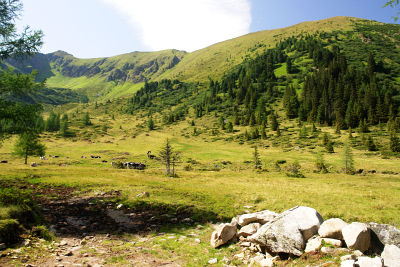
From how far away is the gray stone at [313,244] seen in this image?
7.10 meters

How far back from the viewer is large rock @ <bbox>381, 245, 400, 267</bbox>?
5.72 m

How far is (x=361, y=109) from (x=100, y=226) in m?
145

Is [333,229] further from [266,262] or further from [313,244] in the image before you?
[266,262]

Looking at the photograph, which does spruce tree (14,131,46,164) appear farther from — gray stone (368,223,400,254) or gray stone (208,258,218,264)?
gray stone (368,223,400,254)

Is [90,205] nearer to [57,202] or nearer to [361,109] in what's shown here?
[57,202]

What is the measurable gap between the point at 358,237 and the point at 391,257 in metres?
0.91

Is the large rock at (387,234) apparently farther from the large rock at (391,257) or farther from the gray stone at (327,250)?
the gray stone at (327,250)

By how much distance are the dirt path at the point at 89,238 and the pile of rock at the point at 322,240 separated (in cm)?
380

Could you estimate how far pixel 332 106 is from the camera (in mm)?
136500

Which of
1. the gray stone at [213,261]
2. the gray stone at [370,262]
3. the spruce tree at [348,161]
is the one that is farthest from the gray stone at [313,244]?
the spruce tree at [348,161]

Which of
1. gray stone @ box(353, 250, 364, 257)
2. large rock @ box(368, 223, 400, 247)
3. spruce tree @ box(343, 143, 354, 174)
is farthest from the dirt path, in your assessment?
spruce tree @ box(343, 143, 354, 174)

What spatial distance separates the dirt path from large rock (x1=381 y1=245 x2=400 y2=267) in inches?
282

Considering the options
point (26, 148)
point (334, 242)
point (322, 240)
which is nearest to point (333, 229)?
point (334, 242)

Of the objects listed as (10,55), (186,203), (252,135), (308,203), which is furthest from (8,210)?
(252,135)
